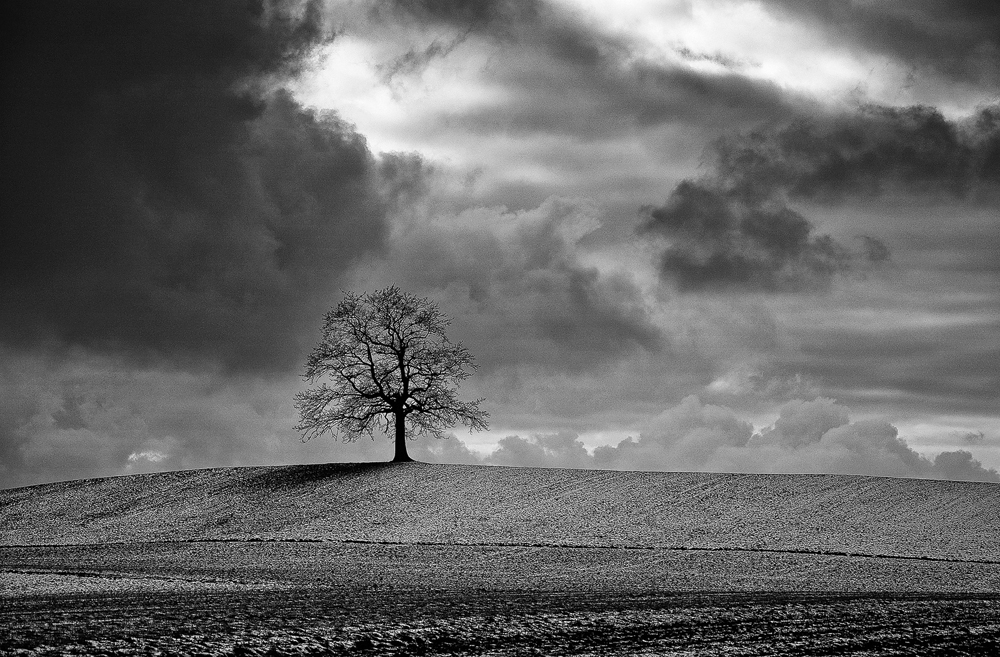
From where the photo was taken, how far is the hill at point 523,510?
41438 millimetres

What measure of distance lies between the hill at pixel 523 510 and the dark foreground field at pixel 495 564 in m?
0.19

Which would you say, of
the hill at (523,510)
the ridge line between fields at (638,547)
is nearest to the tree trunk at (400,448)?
the hill at (523,510)

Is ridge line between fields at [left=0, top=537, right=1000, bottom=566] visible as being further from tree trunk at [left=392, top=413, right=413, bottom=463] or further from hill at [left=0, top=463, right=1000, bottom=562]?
tree trunk at [left=392, top=413, right=413, bottom=463]

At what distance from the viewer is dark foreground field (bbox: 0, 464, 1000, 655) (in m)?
18.2

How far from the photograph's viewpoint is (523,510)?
154 feet

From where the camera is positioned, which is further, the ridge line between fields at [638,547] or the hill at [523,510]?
the hill at [523,510]

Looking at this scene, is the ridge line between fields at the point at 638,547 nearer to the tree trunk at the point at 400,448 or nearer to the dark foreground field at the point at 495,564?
the dark foreground field at the point at 495,564

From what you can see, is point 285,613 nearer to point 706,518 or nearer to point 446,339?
point 706,518

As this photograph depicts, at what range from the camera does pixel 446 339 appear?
5859 cm


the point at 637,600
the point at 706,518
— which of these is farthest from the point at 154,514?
the point at 637,600

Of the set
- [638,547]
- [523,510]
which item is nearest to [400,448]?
[523,510]

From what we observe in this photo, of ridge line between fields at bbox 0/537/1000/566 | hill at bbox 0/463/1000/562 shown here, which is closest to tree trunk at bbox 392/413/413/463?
hill at bbox 0/463/1000/562

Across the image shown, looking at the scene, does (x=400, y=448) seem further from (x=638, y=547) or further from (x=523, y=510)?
(x=638, y=547)

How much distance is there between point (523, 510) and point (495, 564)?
11992 millimetres
